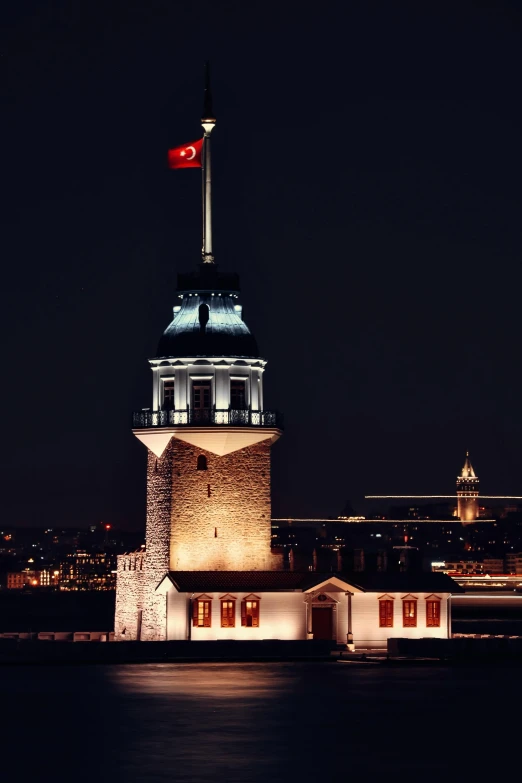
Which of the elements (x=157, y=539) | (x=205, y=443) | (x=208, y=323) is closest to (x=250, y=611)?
(x=157, y=539)

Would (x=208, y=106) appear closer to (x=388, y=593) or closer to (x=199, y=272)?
(x=199, y=272)

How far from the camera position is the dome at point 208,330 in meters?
79.6

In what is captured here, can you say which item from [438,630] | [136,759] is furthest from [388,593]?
[136,759]

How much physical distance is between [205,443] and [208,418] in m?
0.95

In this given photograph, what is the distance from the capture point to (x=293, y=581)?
77812 mm

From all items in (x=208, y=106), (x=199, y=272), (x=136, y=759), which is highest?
(x=208, y=106)

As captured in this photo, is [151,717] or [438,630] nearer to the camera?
[151,717]

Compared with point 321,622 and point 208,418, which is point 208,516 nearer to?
point 208,418

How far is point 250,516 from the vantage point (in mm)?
79375

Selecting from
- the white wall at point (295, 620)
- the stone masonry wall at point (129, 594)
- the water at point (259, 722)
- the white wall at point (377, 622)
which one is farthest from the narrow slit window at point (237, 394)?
the water at point (259, 722)

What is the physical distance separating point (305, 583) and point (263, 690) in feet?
54.1

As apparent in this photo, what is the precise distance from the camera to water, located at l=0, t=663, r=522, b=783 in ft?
150

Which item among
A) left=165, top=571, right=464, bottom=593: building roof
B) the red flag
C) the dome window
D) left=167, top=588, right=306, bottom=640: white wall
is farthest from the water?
the red flag

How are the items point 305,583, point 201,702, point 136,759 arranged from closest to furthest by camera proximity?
point 136,759 → point 201,702 → point 305,583
